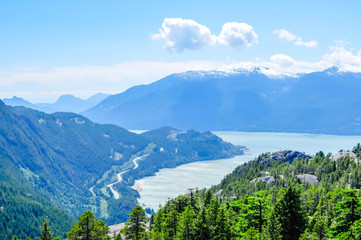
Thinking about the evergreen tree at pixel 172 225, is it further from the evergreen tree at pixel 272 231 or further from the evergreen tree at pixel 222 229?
the evergreen tree at pixel 272 231

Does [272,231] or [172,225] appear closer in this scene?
[272,231]

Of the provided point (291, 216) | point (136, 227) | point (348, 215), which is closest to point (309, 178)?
point (291, 216)

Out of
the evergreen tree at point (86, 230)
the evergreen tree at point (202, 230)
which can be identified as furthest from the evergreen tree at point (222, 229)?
the evergreen tree at point (86, 230)

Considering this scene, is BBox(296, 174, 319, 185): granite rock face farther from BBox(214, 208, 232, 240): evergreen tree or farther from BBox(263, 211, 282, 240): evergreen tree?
BBox(263, 211, 282, 240): evergreen tree

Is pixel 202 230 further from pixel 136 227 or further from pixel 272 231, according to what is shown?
pixel 136 227

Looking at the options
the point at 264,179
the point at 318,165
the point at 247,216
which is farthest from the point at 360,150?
the point at 247,216

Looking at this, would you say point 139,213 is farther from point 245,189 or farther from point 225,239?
point 245,189

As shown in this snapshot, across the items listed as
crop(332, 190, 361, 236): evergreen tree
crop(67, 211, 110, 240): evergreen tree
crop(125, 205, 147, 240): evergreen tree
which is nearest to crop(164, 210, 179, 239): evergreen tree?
crop(125, 205, 147, 240): evergreen tree

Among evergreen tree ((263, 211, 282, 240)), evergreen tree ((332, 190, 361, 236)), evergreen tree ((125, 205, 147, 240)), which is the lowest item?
evergreen tree ((125, 205, 147, 240))
